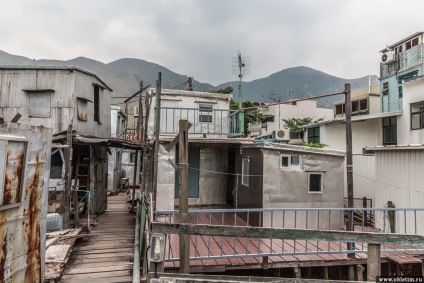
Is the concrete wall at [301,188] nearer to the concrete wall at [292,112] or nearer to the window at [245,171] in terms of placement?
the window at [245,171]

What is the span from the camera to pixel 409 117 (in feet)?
47.6

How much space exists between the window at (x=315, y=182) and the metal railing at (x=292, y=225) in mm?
830

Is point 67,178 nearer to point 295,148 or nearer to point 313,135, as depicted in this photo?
point 295,148

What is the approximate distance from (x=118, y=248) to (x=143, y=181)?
3.48 meters

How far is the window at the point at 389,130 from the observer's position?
51.1 feet

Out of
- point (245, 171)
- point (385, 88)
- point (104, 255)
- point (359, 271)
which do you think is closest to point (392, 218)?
point (359, 271)

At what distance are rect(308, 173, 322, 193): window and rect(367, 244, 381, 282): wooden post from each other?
7538 millimetres

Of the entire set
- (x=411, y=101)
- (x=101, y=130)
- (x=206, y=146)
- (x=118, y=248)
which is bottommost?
(x=118, y=248)

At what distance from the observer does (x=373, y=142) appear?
16.9m

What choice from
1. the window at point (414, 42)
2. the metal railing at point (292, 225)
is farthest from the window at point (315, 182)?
the window at point (414, 42)

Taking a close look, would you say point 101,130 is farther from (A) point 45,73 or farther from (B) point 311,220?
(B) point 311,220

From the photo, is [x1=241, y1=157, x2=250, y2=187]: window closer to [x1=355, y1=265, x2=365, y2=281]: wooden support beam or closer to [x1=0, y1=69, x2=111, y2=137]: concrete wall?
[x1=355, y1=265, x2=365, y2=281]: wooden support beam

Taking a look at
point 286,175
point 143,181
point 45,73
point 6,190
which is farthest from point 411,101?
point 45,73

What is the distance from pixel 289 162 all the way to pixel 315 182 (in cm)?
138
